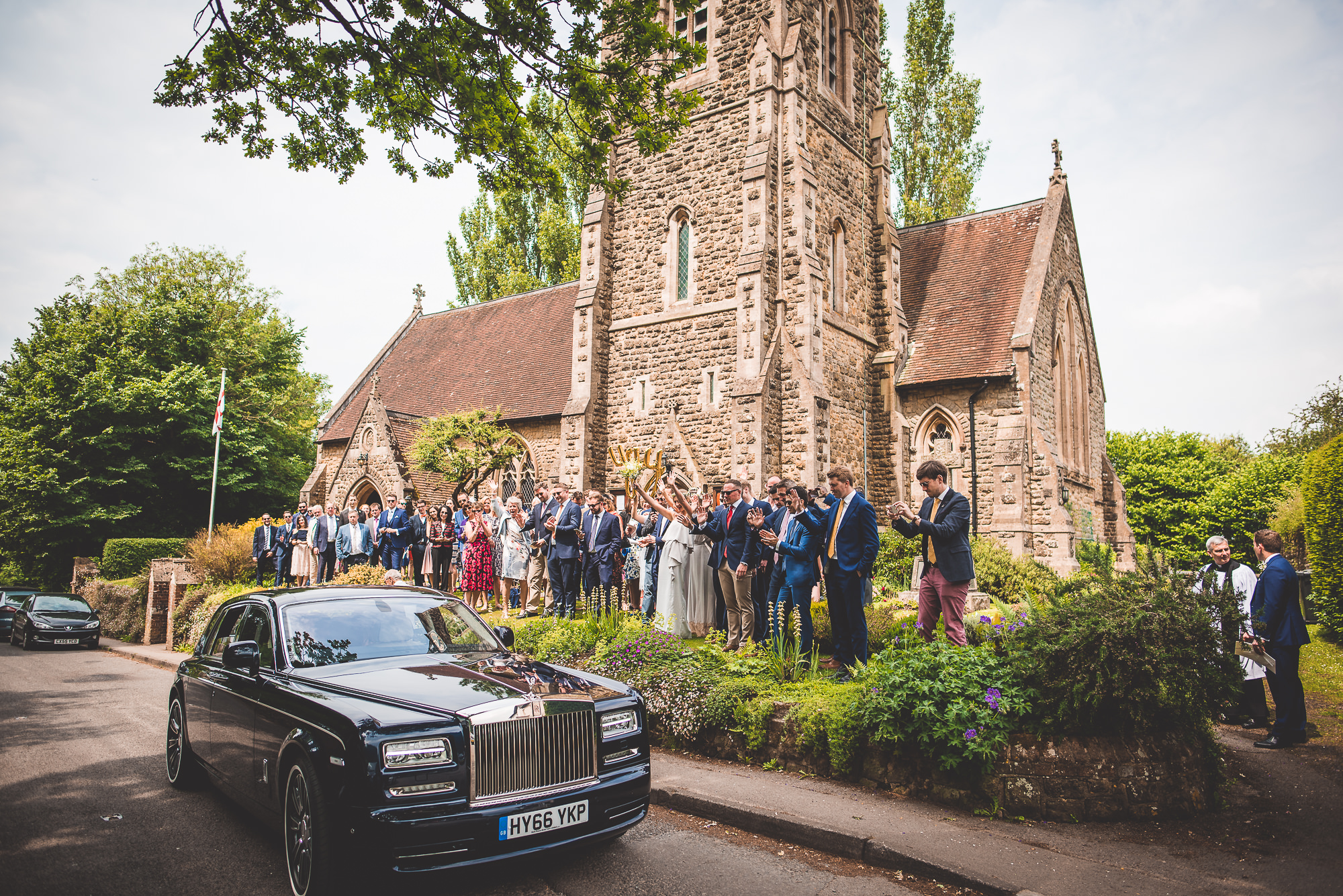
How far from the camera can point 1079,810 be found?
4859mm

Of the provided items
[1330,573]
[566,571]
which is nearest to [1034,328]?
[1330,573]

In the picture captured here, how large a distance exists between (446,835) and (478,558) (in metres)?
11.0

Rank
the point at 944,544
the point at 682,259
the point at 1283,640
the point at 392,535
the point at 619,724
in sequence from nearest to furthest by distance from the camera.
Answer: the point at 619,724, the point at 1283,640, the point at 944,544, the point at 392,535, the point at 682,259

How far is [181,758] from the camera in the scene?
5.78 meters

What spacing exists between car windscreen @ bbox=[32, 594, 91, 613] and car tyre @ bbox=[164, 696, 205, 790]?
16.4 meters

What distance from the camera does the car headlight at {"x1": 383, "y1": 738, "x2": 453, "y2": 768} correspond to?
351 centimetres

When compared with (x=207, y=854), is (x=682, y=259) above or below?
above

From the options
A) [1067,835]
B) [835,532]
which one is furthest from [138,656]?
[1067,835]

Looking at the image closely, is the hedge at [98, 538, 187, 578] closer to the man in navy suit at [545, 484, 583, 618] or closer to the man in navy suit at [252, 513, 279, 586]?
the man in navy suit at [252, 513, 279, 586]

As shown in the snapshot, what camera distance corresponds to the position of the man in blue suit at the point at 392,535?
600 inches

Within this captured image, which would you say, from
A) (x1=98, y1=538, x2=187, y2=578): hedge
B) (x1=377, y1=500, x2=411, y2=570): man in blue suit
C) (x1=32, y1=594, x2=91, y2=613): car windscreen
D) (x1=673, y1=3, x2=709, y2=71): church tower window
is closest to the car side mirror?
(x1=377, y1=500, x2=411, y2=570): man in blue suit

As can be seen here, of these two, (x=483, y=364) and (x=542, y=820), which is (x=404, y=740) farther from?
(x=483, y=364)

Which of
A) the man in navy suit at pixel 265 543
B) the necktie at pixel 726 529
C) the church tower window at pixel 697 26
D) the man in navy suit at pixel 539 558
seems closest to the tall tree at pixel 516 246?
the church tower window at pixel 697 26

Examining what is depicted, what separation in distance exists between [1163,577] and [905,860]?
3.15 meters
